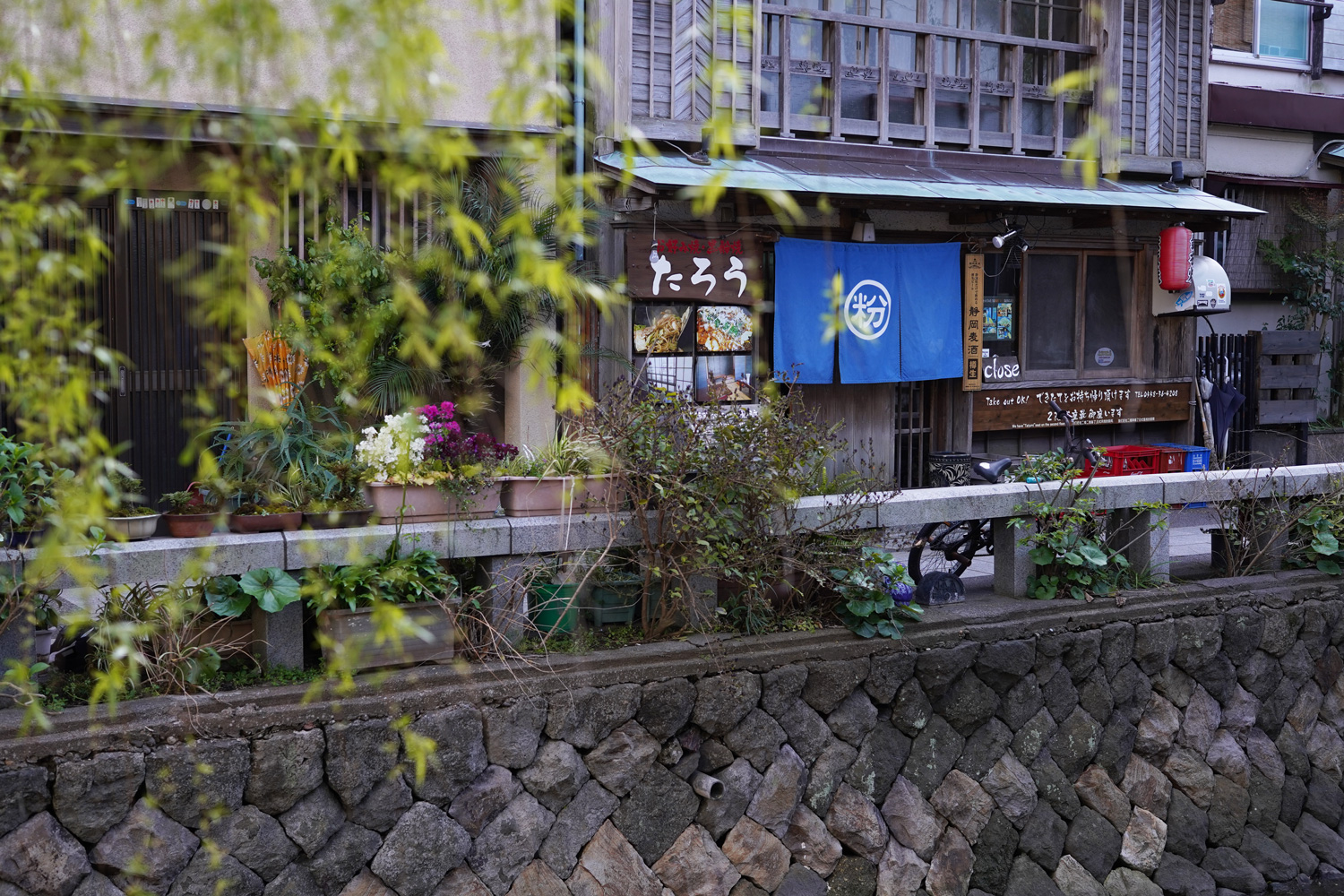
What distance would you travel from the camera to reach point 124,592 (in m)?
5.33

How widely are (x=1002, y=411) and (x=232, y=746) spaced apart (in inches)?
329

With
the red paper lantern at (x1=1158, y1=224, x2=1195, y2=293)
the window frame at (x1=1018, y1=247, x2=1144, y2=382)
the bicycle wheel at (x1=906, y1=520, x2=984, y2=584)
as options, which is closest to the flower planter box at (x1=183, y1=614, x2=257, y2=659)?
the bicycle wheel at (x1=906, y1=520, x2=984, y2=584)

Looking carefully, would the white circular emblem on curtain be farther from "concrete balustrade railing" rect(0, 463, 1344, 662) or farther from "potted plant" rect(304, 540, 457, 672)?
"potted plant" rect(304, 540, 457, 672)

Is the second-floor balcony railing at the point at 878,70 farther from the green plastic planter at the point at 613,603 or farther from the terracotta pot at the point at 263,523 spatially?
the terracotta pot at the point at 263,523

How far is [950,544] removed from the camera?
7359mm

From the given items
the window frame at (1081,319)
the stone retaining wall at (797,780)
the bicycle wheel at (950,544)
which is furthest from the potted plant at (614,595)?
the window frame at (1081,319)

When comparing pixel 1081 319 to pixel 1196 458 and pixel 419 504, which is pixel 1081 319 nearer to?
pixel 1196 458

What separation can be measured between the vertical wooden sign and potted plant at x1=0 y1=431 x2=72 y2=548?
797cm

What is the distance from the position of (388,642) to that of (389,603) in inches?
11.1

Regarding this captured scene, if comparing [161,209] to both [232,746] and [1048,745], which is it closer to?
[232,746]

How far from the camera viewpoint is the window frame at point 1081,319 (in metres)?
11.5

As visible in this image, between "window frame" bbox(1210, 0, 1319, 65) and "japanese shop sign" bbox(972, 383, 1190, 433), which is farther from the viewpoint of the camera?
"window frame" bbox(1210, 0, 1319, 65)

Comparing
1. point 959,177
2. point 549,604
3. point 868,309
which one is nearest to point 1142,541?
point 868,309

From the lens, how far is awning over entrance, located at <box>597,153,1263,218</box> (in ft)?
29.4
